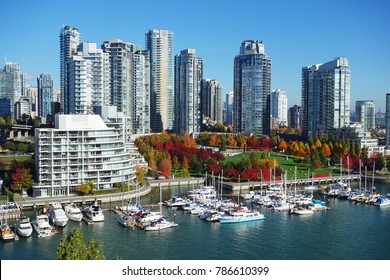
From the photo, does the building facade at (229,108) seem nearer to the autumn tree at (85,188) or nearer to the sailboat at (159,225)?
the autumn tree at (85,188)

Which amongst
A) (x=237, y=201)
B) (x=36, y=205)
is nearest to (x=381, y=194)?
(x=237, y=201)

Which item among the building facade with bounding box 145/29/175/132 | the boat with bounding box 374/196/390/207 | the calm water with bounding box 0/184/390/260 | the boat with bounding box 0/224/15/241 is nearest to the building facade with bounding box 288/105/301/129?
the building facade with bounding box 145/29/175/132

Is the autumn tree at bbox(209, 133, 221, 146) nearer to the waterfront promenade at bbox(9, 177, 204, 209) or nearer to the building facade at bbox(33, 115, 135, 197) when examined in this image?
the waterfront promenade at bbox(9, 177, 204, 209)

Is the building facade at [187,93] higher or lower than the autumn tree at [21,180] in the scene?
higher

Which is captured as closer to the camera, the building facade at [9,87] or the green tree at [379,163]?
the green tree at [379,163]

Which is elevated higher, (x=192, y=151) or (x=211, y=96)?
(x=211, y=96)

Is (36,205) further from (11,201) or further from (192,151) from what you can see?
(192,151)

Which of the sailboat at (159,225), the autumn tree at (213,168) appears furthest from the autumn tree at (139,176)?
the sailboat at (159,225)

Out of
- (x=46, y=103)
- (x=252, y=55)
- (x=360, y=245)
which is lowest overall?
(x=360, y=245)
